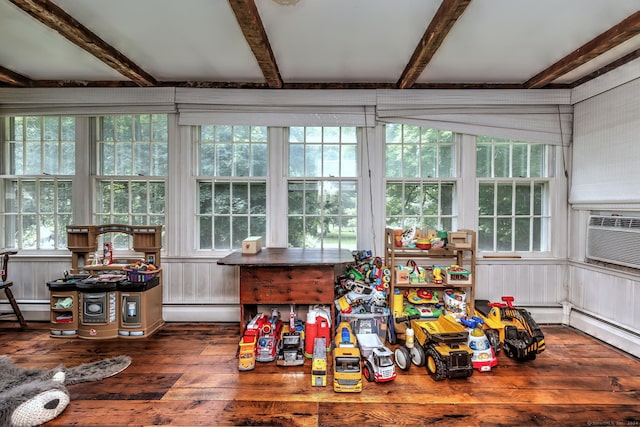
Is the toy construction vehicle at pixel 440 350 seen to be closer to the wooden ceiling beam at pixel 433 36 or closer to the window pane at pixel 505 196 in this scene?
the window pane at pixel 505 196

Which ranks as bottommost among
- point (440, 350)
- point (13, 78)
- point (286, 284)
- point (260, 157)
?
point (440, 350)

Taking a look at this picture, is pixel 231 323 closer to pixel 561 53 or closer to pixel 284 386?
pixel 284 386

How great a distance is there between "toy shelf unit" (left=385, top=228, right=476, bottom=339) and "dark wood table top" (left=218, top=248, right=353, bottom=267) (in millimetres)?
584

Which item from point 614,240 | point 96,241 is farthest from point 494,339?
point 96,241

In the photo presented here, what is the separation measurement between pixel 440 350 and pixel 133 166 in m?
3.96

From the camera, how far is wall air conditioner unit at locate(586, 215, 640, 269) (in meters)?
2.96

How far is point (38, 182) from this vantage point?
378 cm

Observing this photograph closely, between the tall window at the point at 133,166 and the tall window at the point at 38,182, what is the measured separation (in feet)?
1.34

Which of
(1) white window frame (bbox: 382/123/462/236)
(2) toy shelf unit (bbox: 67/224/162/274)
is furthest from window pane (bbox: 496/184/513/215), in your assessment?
(2) toy shelf unit (bbox: 67/224/162/274)

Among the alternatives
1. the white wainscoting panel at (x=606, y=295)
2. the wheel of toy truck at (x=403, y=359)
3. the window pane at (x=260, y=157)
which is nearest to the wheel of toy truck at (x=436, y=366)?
the wheel of toy truck at (x=403, y=359)

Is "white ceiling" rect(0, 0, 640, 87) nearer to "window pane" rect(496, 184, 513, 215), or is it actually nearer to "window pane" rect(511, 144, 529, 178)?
"window pane" rect(511, 144, 529, 178)

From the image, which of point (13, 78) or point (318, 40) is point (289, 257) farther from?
point (13, 78)

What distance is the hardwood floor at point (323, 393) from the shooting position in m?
2.04

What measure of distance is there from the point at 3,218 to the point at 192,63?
3.17 meters
